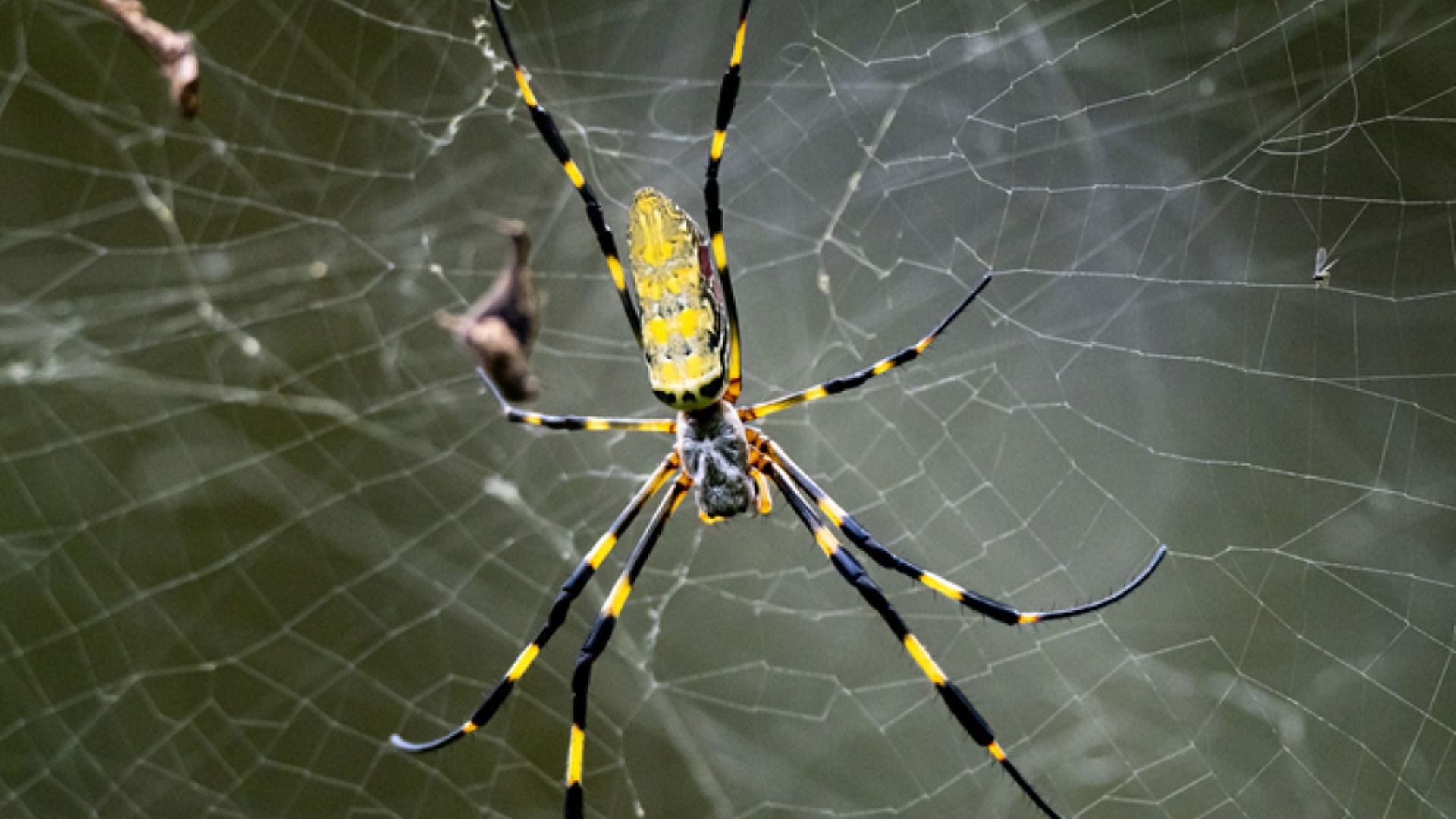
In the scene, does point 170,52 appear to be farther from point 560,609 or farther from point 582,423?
point 560,609

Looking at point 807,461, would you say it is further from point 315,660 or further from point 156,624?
point 156,624

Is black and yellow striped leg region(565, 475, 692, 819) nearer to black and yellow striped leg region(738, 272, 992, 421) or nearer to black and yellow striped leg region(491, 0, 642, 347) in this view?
black and yellow striped leg region(738, 272, 992, 421)

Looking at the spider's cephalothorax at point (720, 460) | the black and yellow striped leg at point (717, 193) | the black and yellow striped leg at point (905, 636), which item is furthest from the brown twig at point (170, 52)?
the black and yellow striped leg at point (905, 636)

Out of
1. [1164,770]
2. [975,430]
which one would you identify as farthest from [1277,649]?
[975,430]

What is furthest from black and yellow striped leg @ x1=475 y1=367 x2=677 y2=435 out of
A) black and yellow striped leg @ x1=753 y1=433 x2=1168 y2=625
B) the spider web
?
the spider web

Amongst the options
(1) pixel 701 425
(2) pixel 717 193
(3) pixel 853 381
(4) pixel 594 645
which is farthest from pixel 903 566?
(2) pixel 717 193

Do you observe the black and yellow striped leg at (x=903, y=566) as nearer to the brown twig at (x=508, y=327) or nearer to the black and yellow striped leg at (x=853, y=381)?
the black and yellow striped leg at (x=853, y=381)
